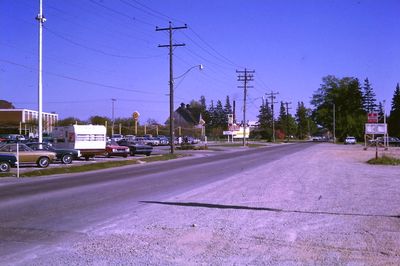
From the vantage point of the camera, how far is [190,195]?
1516cm

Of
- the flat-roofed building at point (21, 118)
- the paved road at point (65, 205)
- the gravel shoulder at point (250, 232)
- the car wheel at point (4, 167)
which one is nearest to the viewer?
the gravel shoulder at point (250, 232)

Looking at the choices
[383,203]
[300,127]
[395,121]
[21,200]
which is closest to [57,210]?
[21,200]

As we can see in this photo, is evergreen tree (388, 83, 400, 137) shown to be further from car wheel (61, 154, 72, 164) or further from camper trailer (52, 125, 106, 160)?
car wheel (61, 154, 72, 164)

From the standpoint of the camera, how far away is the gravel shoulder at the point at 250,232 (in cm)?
738

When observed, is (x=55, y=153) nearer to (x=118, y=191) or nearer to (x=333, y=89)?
(x=118, y=191)

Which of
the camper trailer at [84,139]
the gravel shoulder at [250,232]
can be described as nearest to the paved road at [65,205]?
the gravel shoulder at [250,232]

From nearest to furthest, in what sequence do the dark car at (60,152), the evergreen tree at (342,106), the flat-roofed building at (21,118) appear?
the dark car at (60,152), the flat-roofed building at (21,118), the evergreen tree at (342,106)

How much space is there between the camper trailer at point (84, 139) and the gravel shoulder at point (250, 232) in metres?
23.2

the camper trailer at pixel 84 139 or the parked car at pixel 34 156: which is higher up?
the camper trailer at pixel 84 139

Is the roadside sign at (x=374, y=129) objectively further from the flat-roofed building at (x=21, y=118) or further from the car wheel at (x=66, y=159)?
the flat-roofed building at (x=21, y=118)

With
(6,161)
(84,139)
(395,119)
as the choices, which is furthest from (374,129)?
(395,119)

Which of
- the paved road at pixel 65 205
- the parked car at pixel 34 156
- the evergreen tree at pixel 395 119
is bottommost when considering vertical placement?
the paved road at pixel 65 205

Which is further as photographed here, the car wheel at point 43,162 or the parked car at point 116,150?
the parked car at point 116,150

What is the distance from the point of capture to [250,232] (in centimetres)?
922
